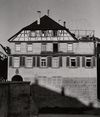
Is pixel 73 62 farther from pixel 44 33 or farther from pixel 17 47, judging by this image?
pixel 17 47

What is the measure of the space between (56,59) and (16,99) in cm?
2276

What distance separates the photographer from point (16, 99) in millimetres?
23812

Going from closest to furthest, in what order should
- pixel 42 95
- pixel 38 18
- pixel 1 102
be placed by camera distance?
pixel 1 102, pixel 42 95, pixel 38 18

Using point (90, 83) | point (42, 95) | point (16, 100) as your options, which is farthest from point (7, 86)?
point (90, 83)

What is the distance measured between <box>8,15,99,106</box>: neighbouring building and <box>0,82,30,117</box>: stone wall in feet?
67.4

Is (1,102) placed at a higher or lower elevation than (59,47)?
lower

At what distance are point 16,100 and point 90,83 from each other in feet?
76.4

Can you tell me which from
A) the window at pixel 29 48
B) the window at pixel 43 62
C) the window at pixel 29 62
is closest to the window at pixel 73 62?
the window at pixel 43 62

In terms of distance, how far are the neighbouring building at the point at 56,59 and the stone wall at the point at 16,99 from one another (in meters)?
20.6

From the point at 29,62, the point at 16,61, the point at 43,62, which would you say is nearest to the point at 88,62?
the point at 43,62

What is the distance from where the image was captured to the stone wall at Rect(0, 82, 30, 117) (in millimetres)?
22844

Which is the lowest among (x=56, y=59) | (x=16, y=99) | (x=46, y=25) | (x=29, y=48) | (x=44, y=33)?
(x=16, y=99)

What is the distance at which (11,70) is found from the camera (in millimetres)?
46438

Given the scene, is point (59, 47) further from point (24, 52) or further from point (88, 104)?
point (88, 104)
